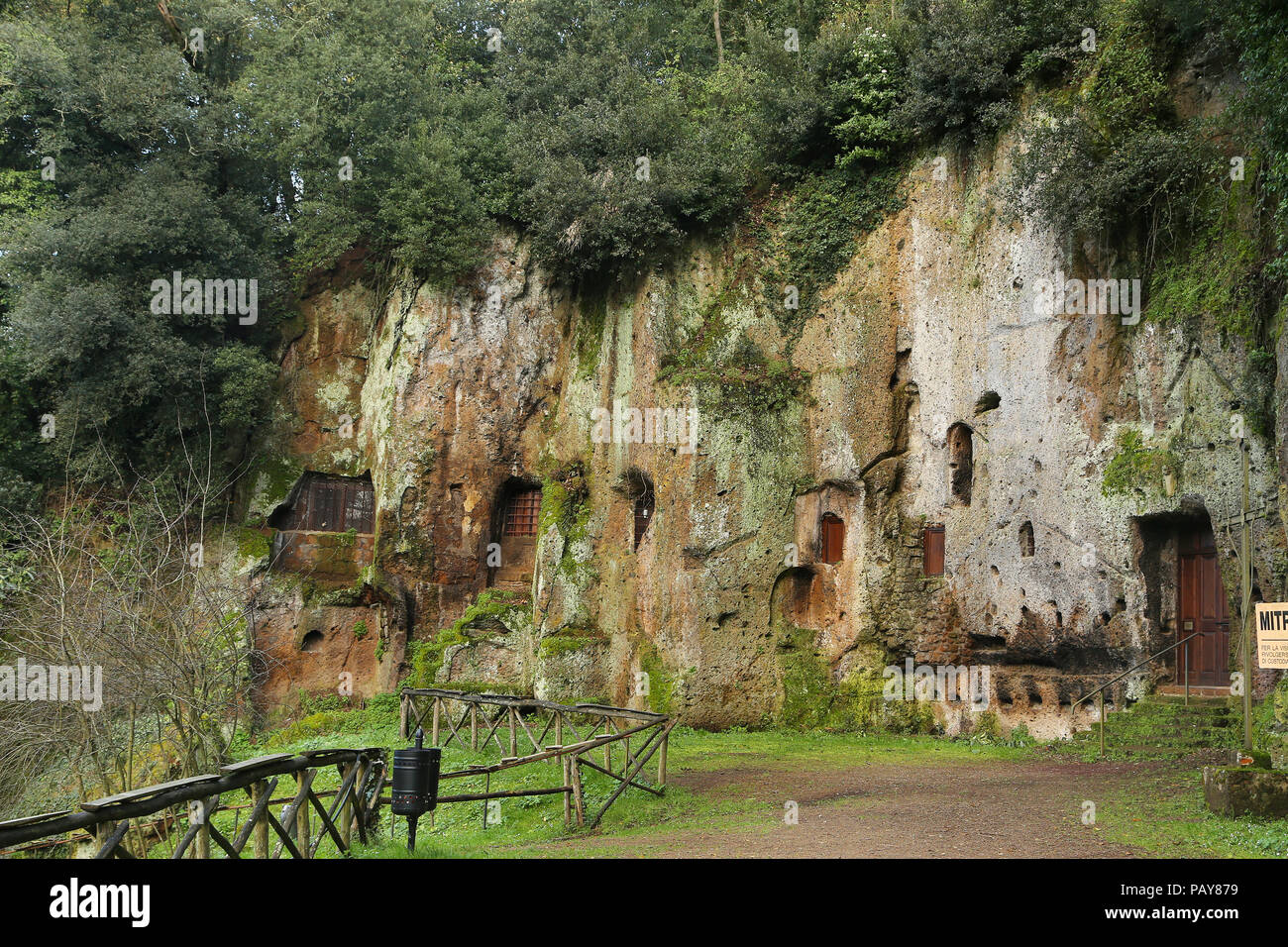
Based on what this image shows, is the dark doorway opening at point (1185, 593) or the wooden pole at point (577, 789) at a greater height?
the dark doorway opening at point (1185, 593)

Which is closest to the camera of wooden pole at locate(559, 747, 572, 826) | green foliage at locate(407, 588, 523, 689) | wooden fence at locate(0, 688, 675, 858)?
wooden fence at locate(0, 688, 675, 858)

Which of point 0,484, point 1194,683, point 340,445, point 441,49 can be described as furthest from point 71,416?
point 1194,683

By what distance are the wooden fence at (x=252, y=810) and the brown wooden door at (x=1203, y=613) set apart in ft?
45.5

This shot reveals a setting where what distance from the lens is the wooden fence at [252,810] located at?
6.29 metres

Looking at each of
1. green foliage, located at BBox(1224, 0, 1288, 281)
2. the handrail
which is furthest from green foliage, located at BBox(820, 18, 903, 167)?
the handrail

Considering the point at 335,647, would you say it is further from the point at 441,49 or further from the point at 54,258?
the point at 441,49

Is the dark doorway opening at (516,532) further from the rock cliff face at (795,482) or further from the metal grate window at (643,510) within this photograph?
the metal grate window at (643,510)

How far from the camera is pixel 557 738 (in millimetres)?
14766

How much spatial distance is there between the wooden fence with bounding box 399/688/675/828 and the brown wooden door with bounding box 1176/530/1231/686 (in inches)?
360

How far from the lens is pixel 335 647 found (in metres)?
26.2

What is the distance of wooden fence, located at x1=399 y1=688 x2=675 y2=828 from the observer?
11.9 m

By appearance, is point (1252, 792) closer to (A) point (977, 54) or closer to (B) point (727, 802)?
(B) point (727, 802)

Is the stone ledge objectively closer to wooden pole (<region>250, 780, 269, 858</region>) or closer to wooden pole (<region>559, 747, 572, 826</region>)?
wooden pole (<region>559, 747, 572, 826</region>)

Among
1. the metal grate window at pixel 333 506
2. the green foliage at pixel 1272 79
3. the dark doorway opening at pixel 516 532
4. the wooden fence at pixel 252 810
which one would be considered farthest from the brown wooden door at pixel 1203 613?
the metal grate window at pixel 333 506
